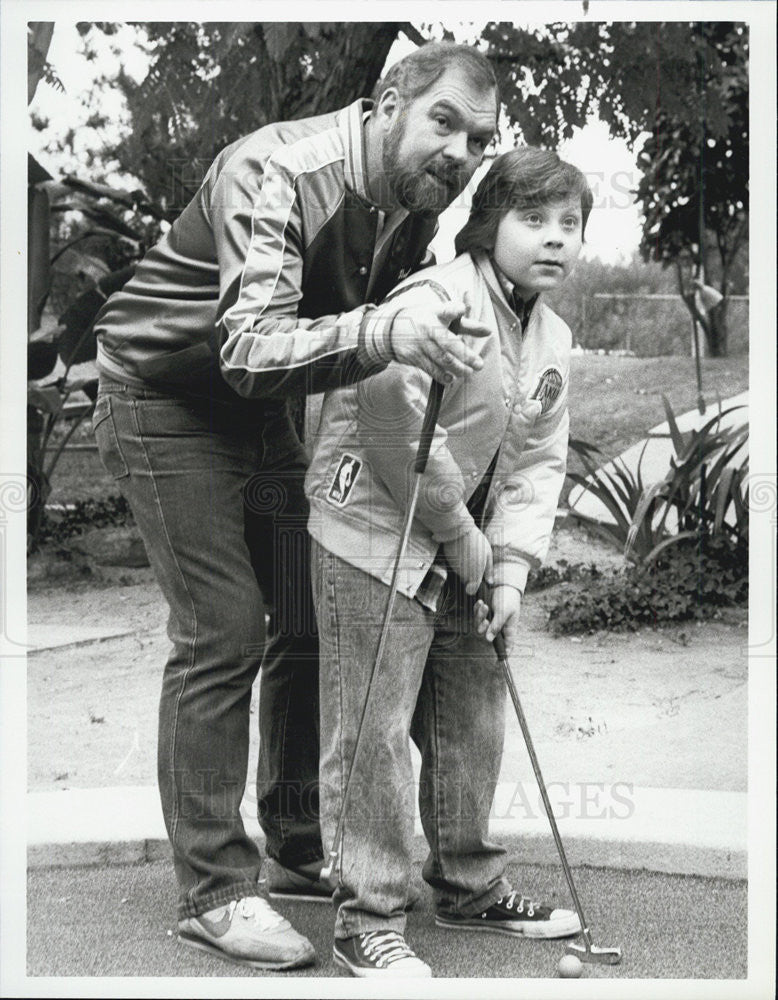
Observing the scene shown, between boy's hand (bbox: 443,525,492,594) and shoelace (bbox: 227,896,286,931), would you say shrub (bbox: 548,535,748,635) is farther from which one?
shoelace (bbox: 227,896,286,931)

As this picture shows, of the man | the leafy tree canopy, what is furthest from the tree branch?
the man

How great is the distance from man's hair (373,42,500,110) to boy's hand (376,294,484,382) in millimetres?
375

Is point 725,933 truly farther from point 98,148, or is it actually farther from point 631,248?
point 98,148

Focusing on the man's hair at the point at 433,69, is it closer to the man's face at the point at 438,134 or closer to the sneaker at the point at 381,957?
the man's face at the point at 438,134

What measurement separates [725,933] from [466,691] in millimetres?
640

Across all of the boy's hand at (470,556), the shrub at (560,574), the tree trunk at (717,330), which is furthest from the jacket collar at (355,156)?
the shrub at (560,574)

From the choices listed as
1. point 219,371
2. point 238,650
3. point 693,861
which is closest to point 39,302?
point 219,371

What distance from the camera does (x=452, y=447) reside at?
2.47 m

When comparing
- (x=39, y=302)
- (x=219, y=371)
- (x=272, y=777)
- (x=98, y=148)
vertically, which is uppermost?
(x=98, y=148)

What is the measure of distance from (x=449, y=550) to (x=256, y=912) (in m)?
0.69

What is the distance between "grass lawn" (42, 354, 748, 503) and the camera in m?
3.14

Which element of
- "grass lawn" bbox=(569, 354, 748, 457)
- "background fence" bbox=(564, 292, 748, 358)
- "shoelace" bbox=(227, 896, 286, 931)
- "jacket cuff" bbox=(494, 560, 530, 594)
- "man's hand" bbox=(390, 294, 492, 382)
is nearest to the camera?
"man's hand" bbox=(390, 294, 492, 382)

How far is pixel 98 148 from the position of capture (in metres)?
2.90

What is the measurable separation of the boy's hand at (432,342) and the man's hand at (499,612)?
0.46 meters
